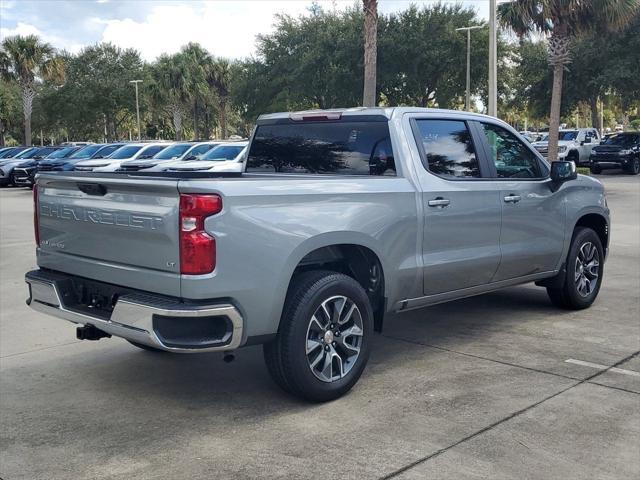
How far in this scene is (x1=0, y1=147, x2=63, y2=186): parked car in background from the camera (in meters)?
28.8

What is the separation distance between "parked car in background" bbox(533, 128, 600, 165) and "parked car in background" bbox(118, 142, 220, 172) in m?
17.4

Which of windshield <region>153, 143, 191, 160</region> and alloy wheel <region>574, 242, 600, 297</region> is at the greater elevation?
windshield <region>153, 143, 191, 160</region>

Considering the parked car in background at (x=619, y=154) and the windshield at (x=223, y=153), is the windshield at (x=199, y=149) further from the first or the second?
the parked car in background at (x=619, y=154)

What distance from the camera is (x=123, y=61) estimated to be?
5528 centimetres

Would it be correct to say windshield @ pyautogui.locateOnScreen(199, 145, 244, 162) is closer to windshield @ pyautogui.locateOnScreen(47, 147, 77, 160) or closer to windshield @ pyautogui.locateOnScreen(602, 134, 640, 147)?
windshield @ pyautogui.locateOnScreen(47, 147, 77, 160)

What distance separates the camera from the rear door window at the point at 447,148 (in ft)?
17.8

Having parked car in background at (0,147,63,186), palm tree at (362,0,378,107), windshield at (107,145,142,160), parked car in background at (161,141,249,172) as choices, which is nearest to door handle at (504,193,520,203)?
parked car in background at (161,141,249,172)

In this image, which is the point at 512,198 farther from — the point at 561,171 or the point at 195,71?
the point at 195,71

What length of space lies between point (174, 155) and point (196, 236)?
1942 cm

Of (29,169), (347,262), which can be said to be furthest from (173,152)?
(347,262)

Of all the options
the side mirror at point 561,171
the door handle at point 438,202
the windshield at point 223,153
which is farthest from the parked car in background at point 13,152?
the door handle at point 438,202

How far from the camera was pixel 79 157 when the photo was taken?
2639 cm

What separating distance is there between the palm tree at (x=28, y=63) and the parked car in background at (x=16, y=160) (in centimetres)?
1672

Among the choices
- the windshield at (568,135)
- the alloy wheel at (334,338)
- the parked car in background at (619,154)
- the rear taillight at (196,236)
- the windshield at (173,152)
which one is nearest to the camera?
the rear taillight at (196,236)
